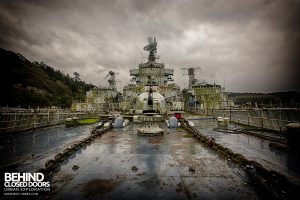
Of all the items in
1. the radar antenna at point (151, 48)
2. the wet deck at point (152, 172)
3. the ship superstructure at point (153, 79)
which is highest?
the radar antenna at point (151, 48)

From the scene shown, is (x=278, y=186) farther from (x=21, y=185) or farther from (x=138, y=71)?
(x=138, y=71)

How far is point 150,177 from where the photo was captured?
4449 mm

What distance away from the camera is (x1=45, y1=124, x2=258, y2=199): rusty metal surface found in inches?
140

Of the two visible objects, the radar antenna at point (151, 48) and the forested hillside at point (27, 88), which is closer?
the radar antenna at point (151, 48)

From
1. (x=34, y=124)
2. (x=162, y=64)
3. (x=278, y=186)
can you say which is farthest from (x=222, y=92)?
(x=278, y=186)

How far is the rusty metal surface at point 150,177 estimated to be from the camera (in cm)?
356

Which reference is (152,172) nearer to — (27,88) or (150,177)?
(150,177)

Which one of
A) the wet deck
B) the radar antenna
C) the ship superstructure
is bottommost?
the wet deck

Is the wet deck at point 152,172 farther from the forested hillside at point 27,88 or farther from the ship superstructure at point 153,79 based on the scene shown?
the forested hillside at point 27,88

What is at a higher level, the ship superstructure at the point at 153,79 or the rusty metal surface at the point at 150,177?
the ship superstructure at the point at 153,79

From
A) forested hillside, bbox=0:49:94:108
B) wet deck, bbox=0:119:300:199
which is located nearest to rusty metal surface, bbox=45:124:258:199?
wet deck, bbox=0:119:300:199

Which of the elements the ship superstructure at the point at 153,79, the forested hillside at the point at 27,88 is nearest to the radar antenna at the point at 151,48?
the ship superstructure at the point at 153,79

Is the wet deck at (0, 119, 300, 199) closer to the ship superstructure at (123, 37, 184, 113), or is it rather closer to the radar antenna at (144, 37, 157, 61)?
the ship superstructure at (123, 37, 184, 113)

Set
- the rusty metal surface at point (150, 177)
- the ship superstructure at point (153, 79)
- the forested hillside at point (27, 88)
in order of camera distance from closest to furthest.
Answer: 1. the rusty metal surface at point (150, 177)
2. the ship superstructure at point (153, 79)
3. the forested hillside at point (27, 88)
